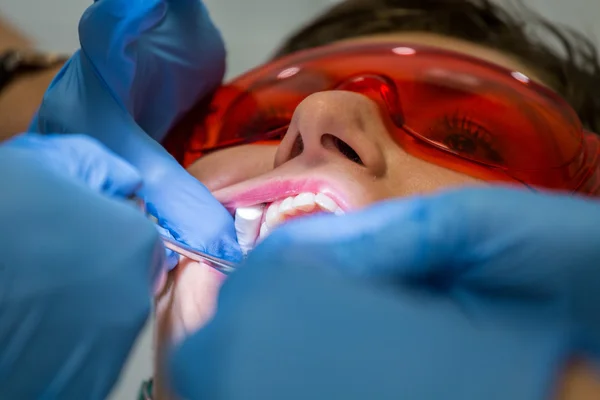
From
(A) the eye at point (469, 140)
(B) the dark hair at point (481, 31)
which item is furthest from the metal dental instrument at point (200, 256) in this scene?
(B) the dark hair at point (481, 31)

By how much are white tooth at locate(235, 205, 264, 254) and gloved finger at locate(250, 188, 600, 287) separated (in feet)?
0.96

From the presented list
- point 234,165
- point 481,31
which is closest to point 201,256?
point 234,165

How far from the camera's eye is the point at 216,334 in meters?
0.39

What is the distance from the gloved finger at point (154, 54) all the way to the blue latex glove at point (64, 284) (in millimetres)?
282

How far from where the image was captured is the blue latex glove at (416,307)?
0.36 m

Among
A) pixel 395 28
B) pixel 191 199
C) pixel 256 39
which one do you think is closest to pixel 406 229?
pixel 191 199

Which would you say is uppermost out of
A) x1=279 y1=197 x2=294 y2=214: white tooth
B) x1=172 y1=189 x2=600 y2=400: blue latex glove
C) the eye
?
x1=172 y1=189 x2=600 y2=400: blue latex glove

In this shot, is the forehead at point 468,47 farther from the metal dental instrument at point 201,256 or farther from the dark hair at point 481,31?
the metal dental instrument at point 201,256

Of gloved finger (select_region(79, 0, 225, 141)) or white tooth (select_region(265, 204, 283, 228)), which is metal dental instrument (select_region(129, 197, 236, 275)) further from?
gloved finger (select_region(79, 0, 225, 141))

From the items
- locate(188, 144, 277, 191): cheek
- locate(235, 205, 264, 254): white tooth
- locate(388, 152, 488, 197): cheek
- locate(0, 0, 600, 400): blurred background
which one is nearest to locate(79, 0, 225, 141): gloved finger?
locate(188, 144, 277, 191): cheek

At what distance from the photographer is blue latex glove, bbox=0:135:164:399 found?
44cm

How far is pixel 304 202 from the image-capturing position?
2.20 feet

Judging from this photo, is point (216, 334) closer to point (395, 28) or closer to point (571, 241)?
point (571, 241)

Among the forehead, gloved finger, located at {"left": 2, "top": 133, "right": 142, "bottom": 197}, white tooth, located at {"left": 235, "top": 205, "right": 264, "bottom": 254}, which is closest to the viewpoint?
gloved finger, located at {"left": 2, "top": 133, "right": 142, "bottom": 197}
